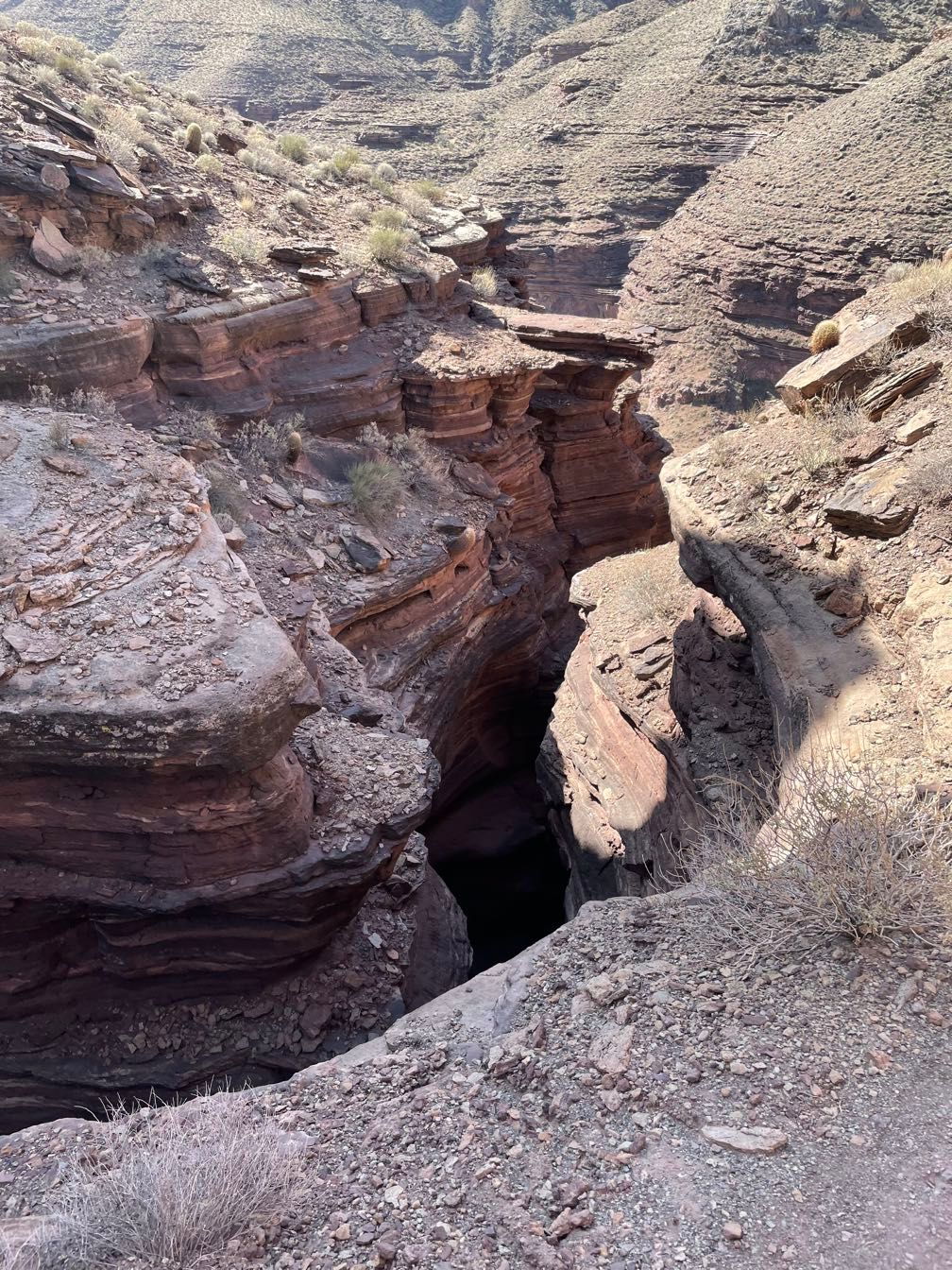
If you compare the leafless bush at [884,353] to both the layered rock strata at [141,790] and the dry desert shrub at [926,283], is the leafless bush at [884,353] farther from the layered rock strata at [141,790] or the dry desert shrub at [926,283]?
the layered rock strata at [141,790]

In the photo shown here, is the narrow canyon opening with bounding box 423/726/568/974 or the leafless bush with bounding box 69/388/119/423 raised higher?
the leafless bush with bounding box 69/388/119/423

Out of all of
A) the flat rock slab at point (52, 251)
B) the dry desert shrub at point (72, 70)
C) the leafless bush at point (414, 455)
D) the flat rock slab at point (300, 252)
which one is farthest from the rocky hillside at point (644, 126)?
the flat rock slab at point (52, 251)

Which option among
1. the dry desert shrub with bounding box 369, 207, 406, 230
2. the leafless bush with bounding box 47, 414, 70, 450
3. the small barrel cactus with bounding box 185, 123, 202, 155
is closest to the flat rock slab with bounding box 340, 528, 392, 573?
the leafless bush with bounding box 47, 414, 70, 450

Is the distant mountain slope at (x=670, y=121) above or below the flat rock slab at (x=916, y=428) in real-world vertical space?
above

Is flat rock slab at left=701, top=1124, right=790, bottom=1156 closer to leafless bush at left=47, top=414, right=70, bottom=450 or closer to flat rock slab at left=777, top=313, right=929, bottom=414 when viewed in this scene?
leafless bush at left=47, top=414, right=70, bottom=450

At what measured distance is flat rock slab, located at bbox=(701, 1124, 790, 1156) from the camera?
3273mm

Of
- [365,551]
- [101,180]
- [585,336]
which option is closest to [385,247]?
[585,336]

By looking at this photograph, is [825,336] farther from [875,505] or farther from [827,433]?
[875,505]

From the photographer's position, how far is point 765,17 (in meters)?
40.2

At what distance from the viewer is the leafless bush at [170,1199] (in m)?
3.15

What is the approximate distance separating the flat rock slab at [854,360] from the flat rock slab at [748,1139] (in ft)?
25.6

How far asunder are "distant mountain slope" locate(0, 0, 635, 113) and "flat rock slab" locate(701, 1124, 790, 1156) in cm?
5076

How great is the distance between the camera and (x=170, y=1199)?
3215mm

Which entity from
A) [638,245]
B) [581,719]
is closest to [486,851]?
[581,719]
